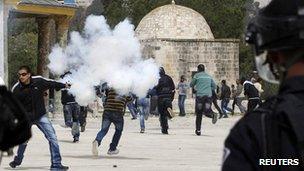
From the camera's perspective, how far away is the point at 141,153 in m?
17.9

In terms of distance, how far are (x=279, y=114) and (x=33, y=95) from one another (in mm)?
11160

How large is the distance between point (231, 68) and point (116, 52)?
1819 inches

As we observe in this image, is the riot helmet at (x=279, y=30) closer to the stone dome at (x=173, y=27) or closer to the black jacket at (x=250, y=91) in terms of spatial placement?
the black jacket at (x=250, y=91)

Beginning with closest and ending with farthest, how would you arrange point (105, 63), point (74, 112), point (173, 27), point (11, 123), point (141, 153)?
point (11, 123), point (105, 63), point (141, 153), point (74, 112), point (173, 27)

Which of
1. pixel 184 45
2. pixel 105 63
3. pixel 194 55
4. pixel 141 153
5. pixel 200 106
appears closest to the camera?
pixel 105 63

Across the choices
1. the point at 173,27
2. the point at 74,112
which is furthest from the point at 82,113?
the point at 173,27

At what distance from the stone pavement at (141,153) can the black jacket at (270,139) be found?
7998 millimetres

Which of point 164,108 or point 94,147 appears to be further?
point 164,108

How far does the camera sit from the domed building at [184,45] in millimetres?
60219

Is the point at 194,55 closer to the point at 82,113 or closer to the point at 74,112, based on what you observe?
the point at 82,113

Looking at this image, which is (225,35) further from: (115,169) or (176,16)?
(115,169)

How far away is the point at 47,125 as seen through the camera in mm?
14414

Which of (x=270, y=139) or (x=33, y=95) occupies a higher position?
(x=270, y=139)

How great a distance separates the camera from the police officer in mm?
3104
